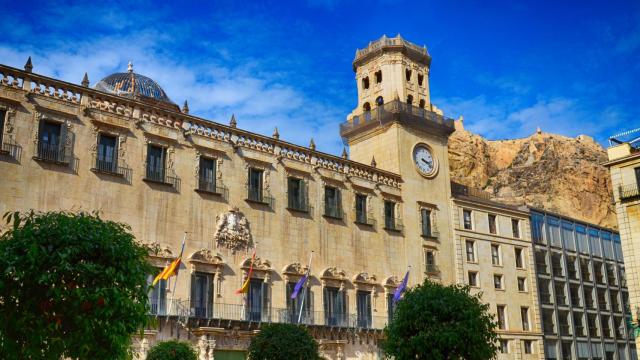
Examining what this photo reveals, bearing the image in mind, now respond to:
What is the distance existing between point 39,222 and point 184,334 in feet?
55.1

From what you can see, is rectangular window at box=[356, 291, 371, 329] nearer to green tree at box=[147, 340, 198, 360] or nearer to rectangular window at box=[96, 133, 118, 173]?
green tree at box=[147, 340, 198, 360]

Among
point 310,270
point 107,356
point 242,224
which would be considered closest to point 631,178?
point 310,270

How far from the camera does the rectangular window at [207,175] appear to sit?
123 feet

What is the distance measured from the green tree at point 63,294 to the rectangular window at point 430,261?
30.8 meters

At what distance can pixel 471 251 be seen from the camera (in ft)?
166

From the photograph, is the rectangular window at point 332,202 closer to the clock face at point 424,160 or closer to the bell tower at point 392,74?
the clock face at point 424,160

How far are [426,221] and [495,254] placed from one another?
7.30 m

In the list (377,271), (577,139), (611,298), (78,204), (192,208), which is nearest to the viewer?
(78,204)

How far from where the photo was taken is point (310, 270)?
4078cm

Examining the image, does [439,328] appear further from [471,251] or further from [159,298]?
[471,251]

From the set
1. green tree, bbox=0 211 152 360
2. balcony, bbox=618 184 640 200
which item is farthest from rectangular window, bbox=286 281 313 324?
green tree, bbox=0 211 152 360

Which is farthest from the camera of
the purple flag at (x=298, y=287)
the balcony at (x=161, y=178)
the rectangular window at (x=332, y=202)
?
the rectangular window at (x=332, y=202)

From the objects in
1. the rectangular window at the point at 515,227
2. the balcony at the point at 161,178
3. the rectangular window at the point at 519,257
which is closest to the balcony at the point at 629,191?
the rectangular window at the point at 515,227

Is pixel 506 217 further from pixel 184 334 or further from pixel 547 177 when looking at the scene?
pixel 547 177
